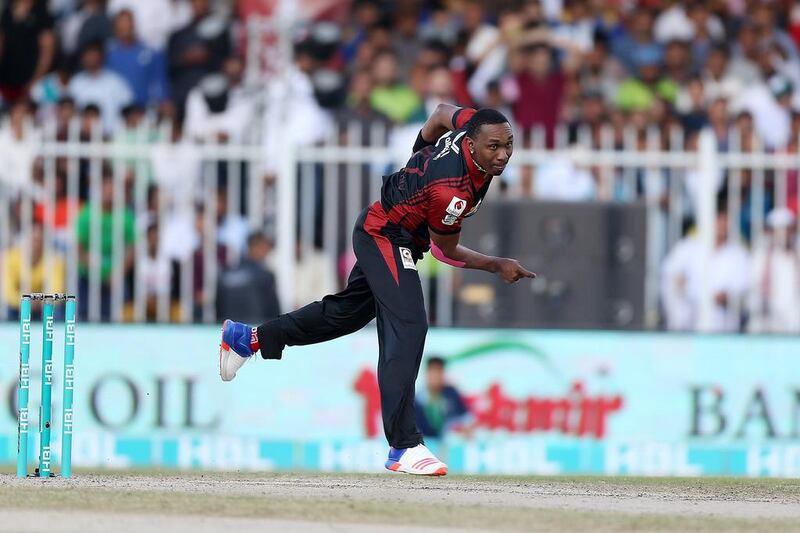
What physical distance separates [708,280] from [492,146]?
236 inches

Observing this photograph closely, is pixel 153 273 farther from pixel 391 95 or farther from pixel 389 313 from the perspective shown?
pixel 389 313

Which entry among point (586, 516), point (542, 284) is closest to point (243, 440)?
point (542, 284)

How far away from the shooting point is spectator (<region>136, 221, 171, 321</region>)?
14766mm

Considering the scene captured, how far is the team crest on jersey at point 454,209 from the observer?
30.2 ft

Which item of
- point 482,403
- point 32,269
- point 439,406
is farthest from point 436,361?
point 32,269

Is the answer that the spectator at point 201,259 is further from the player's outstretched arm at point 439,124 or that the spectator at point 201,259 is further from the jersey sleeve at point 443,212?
Answer: the jersey sleeve at point 443,212

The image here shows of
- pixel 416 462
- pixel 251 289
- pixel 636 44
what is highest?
pixel 636 44

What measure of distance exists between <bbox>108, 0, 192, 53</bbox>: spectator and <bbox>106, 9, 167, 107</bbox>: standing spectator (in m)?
0.20

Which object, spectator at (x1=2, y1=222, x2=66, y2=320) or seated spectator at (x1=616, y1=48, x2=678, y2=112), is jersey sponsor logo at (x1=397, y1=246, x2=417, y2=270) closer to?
spectator at (x1=2, y1=222, x2=66, y2=320)

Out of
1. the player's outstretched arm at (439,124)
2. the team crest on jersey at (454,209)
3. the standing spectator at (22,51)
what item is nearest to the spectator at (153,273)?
the standing spectator at (22,51)

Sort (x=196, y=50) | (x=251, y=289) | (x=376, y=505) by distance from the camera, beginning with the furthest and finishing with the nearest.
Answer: (x=196, y=50)
(x=251, y=289)
(x=376, y=505)

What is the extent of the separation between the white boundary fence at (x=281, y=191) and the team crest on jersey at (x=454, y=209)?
204 inches

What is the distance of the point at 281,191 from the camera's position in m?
14.8

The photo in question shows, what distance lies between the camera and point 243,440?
14.0m
